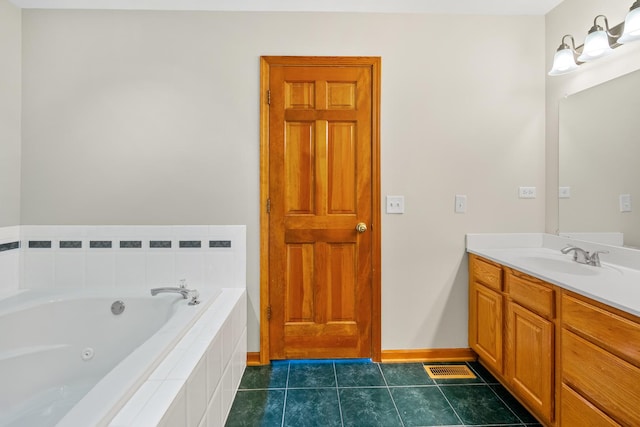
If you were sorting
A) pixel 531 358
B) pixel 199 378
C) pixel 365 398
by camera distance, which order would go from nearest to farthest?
1. pixel 199 378
2. pixel 531 358
3. pixel 365 398

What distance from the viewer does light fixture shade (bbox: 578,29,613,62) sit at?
1.75 m

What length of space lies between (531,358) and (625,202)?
954 millimetres

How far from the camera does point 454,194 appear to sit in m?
2.29

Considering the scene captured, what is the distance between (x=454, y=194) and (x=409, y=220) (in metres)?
0.37

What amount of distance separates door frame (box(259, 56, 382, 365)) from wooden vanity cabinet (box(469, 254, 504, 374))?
636mm

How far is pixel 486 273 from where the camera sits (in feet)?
6.77

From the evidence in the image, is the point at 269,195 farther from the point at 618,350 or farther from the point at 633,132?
the point at 633,132

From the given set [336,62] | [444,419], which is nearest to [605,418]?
[444,419]

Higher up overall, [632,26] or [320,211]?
[632,26]

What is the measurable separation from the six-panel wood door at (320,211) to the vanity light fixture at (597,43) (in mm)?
1172

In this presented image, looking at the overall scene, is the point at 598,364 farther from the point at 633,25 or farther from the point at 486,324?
the point at 633,25

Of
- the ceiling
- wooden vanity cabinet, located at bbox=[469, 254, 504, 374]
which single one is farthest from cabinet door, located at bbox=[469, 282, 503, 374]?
the ceiling

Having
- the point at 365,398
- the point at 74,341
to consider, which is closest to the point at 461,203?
the point at 365,398

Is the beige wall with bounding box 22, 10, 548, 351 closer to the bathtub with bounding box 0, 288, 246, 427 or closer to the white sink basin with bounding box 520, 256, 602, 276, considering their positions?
the white sink basin with bounding box 520, 256, 602, 276
